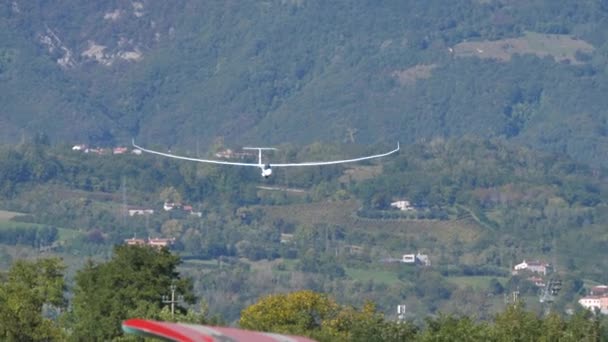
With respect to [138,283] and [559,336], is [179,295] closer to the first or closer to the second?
[138,283]

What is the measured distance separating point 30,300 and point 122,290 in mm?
9689

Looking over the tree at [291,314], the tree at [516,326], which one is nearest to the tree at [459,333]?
the tree at [516,326]

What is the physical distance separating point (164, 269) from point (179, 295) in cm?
388

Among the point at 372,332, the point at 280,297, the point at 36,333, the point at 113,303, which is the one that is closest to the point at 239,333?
the point at 36,333

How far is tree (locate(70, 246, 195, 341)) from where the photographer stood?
100188 mm

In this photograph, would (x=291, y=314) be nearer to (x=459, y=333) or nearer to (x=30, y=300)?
(x=30, y=300)

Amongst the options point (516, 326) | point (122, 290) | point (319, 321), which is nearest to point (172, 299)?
point (122, 290)

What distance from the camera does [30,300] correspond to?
95938 millimetres

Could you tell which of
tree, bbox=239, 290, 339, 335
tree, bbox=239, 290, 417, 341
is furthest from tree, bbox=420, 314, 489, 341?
tree, bbox=239, 290, 339, 335

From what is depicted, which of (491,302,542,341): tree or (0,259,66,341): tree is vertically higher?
(0,259,66,341): tree

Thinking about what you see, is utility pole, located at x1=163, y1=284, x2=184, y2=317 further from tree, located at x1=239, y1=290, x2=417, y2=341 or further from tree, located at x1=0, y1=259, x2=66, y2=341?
tree, located at x1=239, y1=290, x2=417, y2=341

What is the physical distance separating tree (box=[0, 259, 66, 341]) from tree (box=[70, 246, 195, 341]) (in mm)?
1124

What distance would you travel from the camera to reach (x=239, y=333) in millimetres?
45938

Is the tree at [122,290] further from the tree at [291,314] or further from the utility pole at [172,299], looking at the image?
the tree at [291,314]
